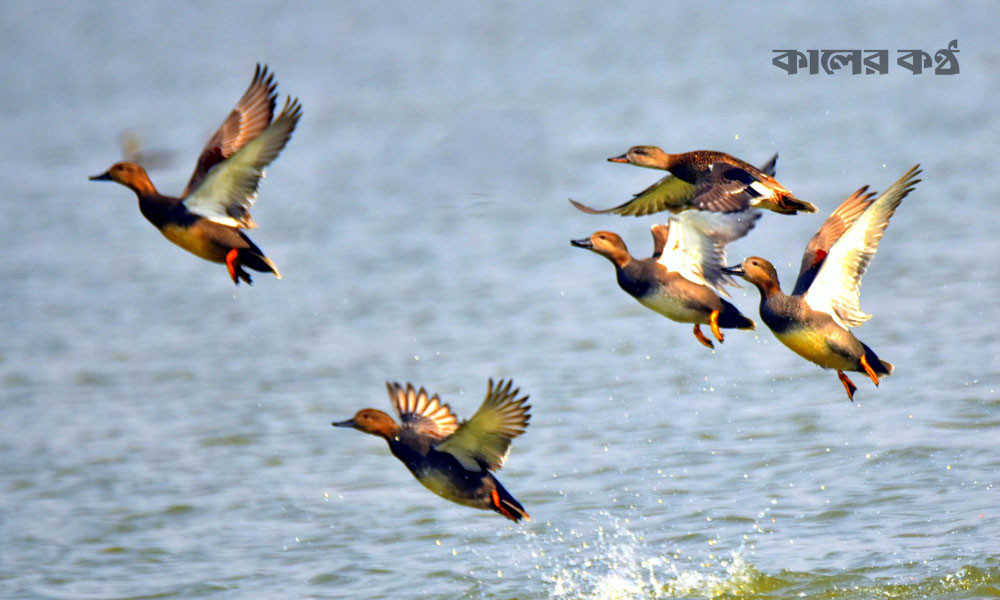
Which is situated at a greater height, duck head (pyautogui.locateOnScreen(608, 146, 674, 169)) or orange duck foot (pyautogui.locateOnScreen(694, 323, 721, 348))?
duck head (pyautogui.locateOnScreen(608, 146, 674, 169))

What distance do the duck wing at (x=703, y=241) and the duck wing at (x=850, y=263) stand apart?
1.46 ft

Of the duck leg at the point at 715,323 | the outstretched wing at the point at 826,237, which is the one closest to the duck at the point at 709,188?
the outstretched wing at the point at 826,237

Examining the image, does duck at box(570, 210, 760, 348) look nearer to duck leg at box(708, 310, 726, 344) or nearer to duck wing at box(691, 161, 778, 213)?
duck leg at box(708, 310, 726, 344)

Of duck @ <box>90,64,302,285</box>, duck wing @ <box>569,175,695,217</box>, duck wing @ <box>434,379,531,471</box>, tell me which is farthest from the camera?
duck wing @ <box>569,175,695,217</box>

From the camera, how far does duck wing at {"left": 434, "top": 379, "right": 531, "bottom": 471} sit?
20.3ft

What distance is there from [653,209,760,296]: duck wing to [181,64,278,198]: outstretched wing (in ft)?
6.46

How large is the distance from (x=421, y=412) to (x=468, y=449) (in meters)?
0.63

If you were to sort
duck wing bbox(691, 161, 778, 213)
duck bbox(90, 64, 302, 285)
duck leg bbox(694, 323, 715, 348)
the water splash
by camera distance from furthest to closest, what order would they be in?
1. the water splash
2. duck leg bbox(694, 323, 715, 348)
3. duck bbox(90, 64, 302, 285)
4. duck wing bbox(691, 161, 778, 213)

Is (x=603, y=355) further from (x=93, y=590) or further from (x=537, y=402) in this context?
(x=93, y=590)

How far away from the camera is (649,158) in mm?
7477

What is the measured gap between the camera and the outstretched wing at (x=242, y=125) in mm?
6785

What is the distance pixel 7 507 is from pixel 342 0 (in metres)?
20.9

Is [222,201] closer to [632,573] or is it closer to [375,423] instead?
[375,423]

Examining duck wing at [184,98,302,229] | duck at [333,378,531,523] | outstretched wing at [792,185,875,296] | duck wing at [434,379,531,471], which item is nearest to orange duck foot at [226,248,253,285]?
duck wing at [184,98,302,229]
